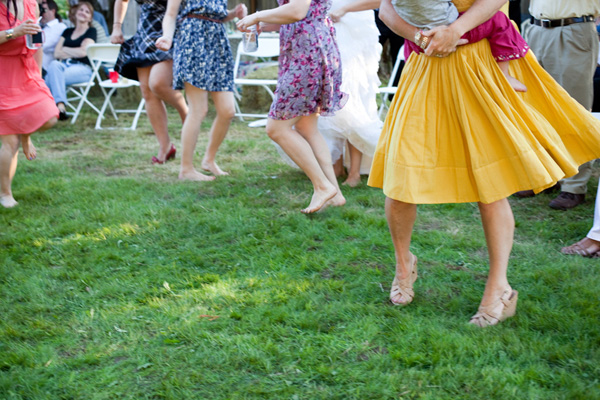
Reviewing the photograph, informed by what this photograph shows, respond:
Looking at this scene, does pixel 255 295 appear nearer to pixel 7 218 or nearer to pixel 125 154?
pixel 7 218

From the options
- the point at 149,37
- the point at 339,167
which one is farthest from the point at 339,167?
the point at 149,37

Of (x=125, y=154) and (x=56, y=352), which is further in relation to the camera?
(x=125, y=154)

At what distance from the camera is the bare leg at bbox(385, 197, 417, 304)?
264cm

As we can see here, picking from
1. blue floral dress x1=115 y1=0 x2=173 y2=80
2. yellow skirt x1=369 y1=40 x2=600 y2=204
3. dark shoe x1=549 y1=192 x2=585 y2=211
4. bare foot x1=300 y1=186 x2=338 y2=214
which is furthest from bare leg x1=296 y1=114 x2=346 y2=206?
yellow skirt x1=369 y1=40 x2=600 y2=204

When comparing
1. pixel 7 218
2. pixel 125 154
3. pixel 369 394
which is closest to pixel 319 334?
pixel 369 394

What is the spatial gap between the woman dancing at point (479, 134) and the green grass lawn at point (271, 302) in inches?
13.4

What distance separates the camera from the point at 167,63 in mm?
5422

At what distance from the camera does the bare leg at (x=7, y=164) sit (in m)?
4.50

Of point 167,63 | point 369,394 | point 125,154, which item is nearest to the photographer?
point 369,394

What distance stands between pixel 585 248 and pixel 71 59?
25.8 ft

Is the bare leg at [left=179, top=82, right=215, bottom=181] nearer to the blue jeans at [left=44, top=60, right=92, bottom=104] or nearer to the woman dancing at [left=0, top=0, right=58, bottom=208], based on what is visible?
the woman dancing at [left=0, top=0, right=58, bottom=208]

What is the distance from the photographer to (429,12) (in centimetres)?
237

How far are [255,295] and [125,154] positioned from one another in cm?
391

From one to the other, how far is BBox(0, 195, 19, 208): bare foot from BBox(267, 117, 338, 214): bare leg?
1962mm
